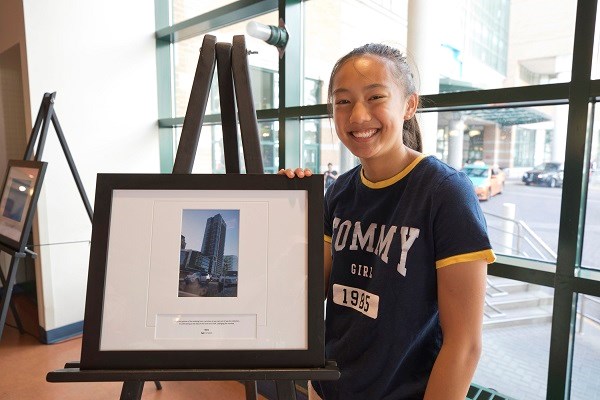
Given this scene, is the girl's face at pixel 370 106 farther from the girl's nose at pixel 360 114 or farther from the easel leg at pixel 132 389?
the easel leg at pixel 132 389

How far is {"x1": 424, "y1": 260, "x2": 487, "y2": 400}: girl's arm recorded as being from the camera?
889 mm

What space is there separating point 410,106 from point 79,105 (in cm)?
314

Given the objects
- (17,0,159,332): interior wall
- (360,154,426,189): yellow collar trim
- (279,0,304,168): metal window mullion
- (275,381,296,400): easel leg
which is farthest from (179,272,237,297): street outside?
(17,0,159,332): interior wall

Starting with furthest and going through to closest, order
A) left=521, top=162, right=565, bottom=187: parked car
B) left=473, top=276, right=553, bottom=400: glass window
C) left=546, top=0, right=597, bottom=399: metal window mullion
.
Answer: left=473, top=276, right=553, bottom=400: glass window, left=521, top=162, right=565, bottom=187: parked car, left=546, top=0, right=597, bottom=399: metal window mullion

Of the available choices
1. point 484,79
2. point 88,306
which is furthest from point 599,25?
point 88,306

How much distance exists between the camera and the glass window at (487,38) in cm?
177

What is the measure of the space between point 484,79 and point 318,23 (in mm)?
1301

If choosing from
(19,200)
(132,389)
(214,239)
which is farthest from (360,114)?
(19,200)

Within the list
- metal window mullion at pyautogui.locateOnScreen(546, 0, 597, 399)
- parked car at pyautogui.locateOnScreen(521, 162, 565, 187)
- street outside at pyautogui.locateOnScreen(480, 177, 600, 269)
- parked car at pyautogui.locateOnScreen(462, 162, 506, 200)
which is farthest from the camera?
parked car at pyautogui.locateOnScreen(462, 162, 506, 200)

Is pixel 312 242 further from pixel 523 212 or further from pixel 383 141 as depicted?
pixel 523 212

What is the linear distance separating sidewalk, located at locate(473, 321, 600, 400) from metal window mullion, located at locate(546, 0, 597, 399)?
0.33ft

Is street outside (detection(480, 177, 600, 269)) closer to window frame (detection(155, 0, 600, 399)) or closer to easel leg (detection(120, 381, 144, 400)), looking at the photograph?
window frame (detection(155, 0, 600, 399))

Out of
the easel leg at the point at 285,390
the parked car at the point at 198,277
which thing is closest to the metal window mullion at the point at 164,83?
the parked car at the point at 198,277
